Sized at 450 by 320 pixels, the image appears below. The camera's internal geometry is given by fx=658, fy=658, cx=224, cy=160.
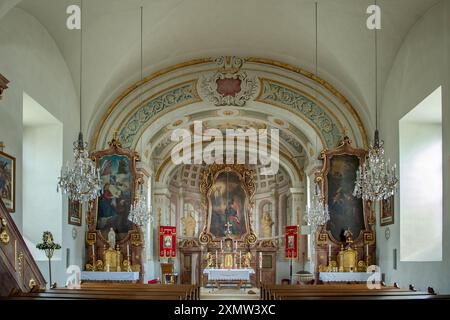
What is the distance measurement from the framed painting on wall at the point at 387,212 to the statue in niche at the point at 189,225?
12.2 meters

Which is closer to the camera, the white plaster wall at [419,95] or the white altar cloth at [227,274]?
the white plaster wall at [419,95]

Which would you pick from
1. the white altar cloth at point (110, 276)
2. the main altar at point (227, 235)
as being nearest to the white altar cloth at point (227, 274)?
the main altar at point (227, 235)

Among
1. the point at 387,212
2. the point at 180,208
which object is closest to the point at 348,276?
the point at 387,212

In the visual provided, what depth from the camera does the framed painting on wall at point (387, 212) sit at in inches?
593

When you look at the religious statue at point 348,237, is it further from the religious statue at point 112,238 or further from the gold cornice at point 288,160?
the gold cornice at point 288,160

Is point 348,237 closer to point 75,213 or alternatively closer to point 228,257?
point 75,213

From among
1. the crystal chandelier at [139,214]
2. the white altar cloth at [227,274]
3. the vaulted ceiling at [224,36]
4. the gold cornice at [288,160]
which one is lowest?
the white altar cloth at [227,274]

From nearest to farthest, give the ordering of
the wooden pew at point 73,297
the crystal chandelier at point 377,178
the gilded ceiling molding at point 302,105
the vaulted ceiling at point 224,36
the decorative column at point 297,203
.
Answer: the wooden pew at point 73,297 → the crystal chandelier at point 377,178 → the vaulted ceiling at point 224,36 → the gilded ceiling molding at point 302,105 → the decorative column at point 297,203

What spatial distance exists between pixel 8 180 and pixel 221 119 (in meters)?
10.1

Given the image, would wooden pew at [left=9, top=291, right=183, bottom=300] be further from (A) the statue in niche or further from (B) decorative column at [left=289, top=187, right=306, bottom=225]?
(A) the statue in niche

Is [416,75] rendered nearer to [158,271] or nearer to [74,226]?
[74,226]

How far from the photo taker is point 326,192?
685 inches

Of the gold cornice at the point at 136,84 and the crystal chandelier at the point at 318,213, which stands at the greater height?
the gold cornice at the point at 136,84
